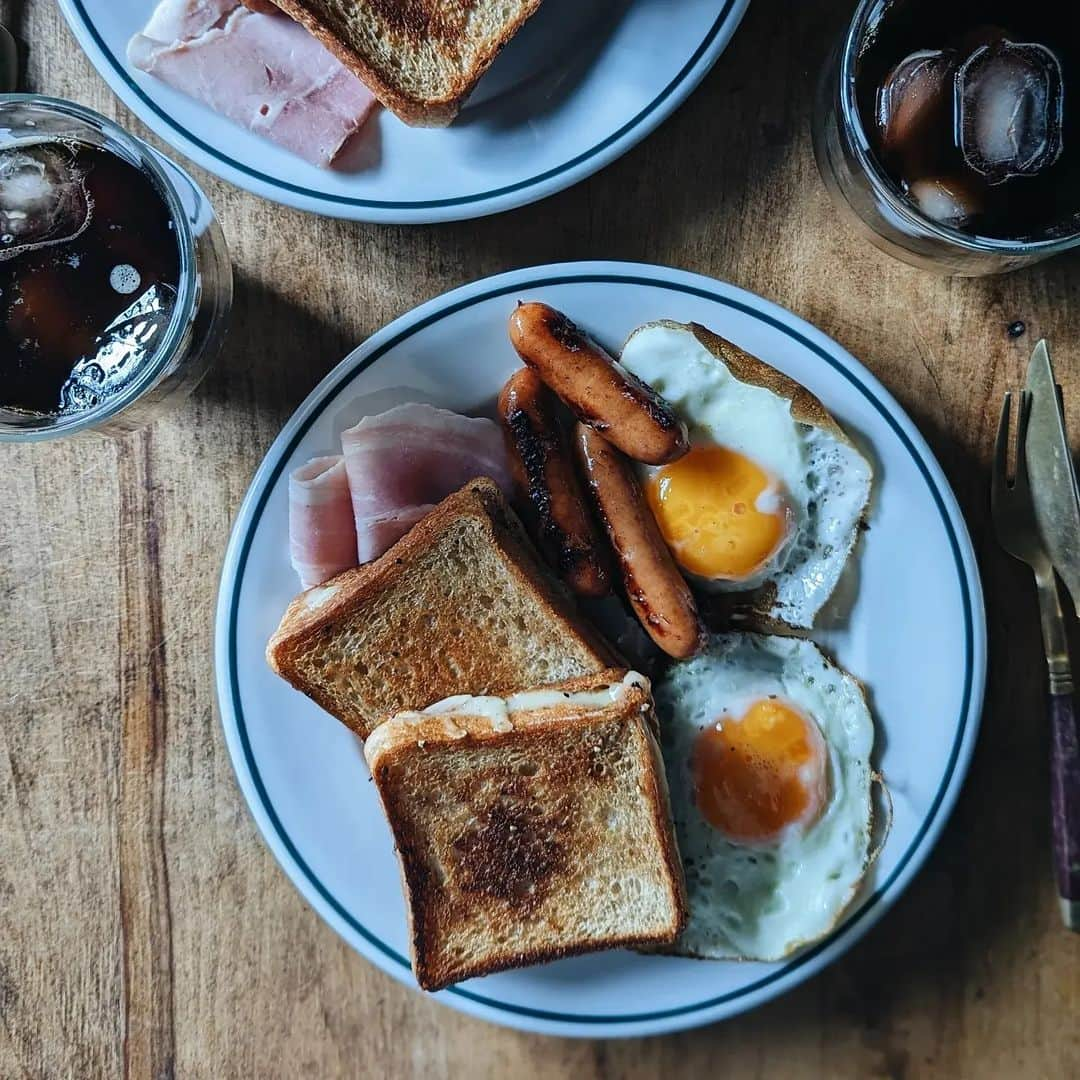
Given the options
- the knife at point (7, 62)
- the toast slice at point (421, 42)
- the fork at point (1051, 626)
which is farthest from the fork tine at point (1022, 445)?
the knife at point (7, 62)

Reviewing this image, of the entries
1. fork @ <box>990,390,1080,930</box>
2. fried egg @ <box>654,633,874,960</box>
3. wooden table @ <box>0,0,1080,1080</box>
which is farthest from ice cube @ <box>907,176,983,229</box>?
fried egg @ <box>654,633,874,960</box>

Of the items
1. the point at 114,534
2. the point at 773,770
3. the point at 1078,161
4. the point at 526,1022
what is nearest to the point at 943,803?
the point at 773,770

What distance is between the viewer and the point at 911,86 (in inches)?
68.0

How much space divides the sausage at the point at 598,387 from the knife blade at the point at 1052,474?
2.14 feet

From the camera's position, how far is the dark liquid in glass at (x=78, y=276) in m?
1.74

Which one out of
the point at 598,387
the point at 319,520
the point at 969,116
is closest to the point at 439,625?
the point at 319,520

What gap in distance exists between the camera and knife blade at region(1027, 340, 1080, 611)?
6.02 feet

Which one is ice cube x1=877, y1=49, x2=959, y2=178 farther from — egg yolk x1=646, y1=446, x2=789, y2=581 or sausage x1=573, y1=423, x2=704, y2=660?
sausage x1=573, y1=423, x2=704, y2=660

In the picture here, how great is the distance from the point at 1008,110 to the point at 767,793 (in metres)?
1.24

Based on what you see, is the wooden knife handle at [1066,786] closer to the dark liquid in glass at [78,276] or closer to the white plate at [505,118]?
the white plate at [505,118]

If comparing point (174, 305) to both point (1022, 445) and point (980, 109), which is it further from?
point (1022, 445)

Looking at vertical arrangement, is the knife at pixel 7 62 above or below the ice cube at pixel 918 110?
below

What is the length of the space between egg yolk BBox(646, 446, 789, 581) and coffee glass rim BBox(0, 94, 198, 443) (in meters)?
0.88

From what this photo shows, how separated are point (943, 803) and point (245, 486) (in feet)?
4.69
